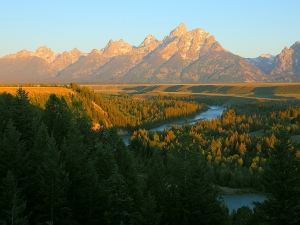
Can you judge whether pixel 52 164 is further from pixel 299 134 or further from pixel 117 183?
pixel 299 134

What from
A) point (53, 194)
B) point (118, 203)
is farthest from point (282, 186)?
point (53, 194)

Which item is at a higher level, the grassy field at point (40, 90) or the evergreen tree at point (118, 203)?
the grassy field at point (40, 90)

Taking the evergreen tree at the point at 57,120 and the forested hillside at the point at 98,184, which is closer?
the forested hillside at the point at 98,184

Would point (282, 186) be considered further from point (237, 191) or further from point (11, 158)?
point (237, 191)

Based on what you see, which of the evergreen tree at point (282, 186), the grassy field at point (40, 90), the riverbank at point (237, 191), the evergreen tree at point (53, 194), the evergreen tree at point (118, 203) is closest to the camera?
the evergreen tree at point (282, 186)

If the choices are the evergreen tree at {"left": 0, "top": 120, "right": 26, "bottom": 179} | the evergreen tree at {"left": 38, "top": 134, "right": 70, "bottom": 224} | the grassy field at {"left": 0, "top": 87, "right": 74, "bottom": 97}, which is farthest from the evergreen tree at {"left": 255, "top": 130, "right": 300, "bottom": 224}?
the grassy field at {"left": 0, "top": 87, "right": 74, "bottom": 97}

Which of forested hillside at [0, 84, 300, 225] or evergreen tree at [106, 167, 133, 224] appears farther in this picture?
evergreen tree at [106, 167, 133, 224]

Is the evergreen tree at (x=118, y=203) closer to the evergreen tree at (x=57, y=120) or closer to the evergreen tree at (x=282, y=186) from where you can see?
the evergreen tree at (x=282, y=186)

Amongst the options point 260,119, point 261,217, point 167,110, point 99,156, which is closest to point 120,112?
point 167,110

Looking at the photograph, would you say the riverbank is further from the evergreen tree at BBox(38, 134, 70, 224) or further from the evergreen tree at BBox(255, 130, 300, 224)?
the evergreen tree at BBox(38, 134, 70, 224)

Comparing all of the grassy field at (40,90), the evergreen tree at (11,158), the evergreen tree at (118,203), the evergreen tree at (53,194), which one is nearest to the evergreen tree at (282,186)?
the evergreen tree at (118,203)

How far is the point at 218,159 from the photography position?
275ft

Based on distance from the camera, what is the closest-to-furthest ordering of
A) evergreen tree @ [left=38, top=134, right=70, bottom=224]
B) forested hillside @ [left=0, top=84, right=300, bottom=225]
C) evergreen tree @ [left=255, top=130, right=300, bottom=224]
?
evergreen tree @ [left=255, top=130, right=300, bottom=224]
forested hillside @ [left=0, top=84, right=300, bottom=225]
evergreen tree @ [left=38, top=134, right=70, bottom=224]

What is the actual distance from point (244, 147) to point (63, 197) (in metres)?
67.1
